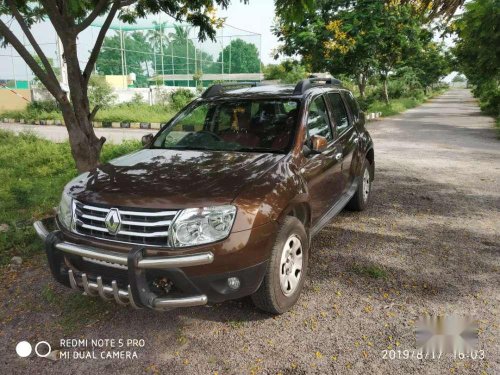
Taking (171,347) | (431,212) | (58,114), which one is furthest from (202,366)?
(58,114)

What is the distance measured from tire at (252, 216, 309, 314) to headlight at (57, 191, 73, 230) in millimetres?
1461

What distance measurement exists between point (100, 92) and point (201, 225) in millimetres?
22399

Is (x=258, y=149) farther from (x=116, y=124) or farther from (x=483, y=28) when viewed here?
(x=116, y=124)

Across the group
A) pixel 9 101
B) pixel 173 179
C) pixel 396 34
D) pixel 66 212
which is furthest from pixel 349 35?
pixel 9 101

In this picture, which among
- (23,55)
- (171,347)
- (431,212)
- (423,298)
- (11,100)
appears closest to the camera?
(171,347)

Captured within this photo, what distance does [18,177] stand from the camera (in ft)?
25.7

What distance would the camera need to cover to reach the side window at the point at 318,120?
12.9 feet

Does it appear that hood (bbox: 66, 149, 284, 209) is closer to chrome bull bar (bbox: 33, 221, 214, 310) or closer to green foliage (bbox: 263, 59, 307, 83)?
chrome bull bar (bbox: 33, 221, 214, 310)

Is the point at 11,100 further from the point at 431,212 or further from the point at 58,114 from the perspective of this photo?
the point at 431,212

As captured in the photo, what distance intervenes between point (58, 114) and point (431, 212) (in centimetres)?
2034

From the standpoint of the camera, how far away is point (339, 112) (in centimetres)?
491

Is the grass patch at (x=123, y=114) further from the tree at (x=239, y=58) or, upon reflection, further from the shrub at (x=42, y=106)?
the tree at (x=239, y=58)

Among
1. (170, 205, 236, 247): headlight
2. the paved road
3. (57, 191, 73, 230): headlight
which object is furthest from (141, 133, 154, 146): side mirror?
the paved road

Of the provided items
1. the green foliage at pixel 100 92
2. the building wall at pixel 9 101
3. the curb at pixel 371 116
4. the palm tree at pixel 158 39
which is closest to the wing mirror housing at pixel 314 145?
the curb at pixel 371 116
